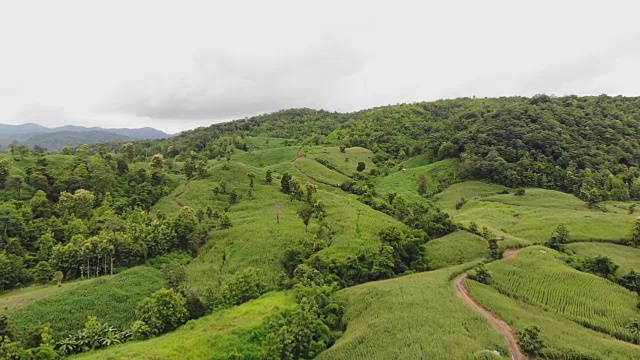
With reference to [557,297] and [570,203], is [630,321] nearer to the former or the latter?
[557,297]

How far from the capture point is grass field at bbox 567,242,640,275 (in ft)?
208

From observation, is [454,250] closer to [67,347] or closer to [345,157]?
[67,347]

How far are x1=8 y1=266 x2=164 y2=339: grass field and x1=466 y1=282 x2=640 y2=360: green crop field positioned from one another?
51.7 meters

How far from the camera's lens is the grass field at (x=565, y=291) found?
159 feet

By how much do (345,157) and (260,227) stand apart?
329ft

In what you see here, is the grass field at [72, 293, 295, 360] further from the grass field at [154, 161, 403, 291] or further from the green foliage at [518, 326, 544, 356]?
the green foliage at [518, 326, 544, 356]

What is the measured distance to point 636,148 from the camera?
13850 centimetres

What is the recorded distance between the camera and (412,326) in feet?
148

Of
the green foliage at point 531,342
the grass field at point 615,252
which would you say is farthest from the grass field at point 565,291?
the green foliage at point 531,342

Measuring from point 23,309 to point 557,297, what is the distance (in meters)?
73.7

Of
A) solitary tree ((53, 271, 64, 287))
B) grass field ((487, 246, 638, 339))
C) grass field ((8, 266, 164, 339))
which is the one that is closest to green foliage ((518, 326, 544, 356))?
grass field ((487, 246, 638, 339))

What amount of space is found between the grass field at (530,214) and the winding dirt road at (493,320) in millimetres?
25059

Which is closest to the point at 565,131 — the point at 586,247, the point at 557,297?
the point at 586,247

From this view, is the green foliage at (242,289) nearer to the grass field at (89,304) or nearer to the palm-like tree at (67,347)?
the grass field at (89,304)
